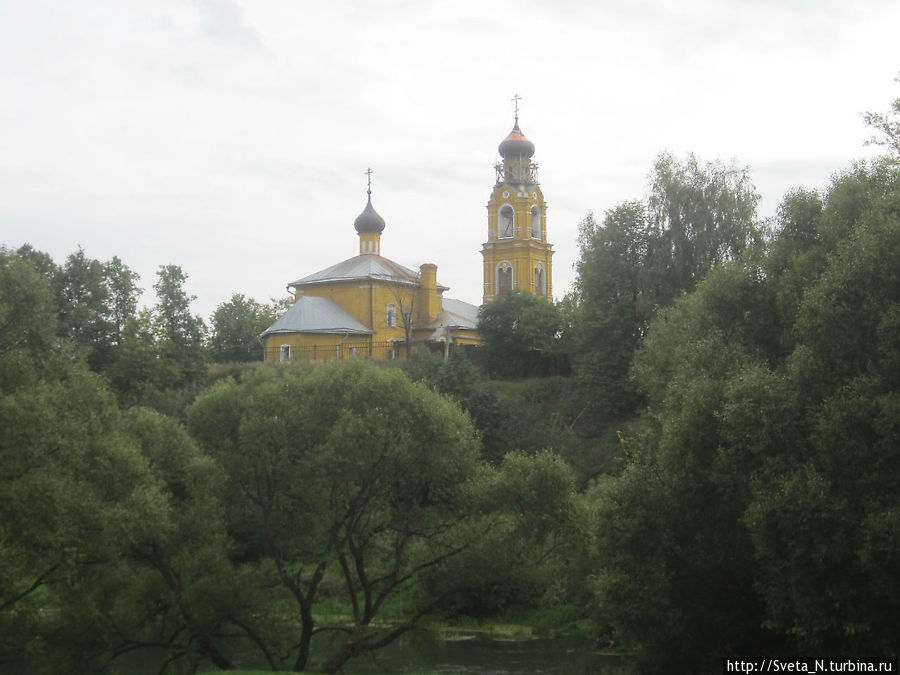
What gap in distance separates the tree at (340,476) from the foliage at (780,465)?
4017mm

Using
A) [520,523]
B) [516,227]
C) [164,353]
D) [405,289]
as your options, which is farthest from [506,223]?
[520,523]

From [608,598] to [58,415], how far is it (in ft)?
38.2

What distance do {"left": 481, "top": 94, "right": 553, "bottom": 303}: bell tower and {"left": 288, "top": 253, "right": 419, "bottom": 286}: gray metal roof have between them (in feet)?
23.0

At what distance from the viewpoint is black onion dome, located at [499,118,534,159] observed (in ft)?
232

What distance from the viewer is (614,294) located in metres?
43.8

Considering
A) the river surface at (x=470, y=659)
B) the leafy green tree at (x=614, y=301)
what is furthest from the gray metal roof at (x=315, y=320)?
the river surface at (x=470, y=659)

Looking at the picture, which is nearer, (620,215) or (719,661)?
(719,661)

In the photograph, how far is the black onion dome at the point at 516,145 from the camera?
70.7 metres

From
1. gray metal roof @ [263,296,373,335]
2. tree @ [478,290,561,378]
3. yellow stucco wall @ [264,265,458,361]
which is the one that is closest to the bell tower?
yellow stucco wall @ [264,265,458,361]

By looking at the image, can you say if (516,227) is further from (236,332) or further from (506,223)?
(236,332)

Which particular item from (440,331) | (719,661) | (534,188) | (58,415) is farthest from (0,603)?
(534,188)

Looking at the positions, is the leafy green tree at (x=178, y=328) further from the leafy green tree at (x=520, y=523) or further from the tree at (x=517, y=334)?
the leafy green tree at (x=520, y=523)

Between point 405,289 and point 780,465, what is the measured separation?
1895 inches

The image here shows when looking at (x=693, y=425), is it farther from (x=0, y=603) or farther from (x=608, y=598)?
(x=0, y=603)
